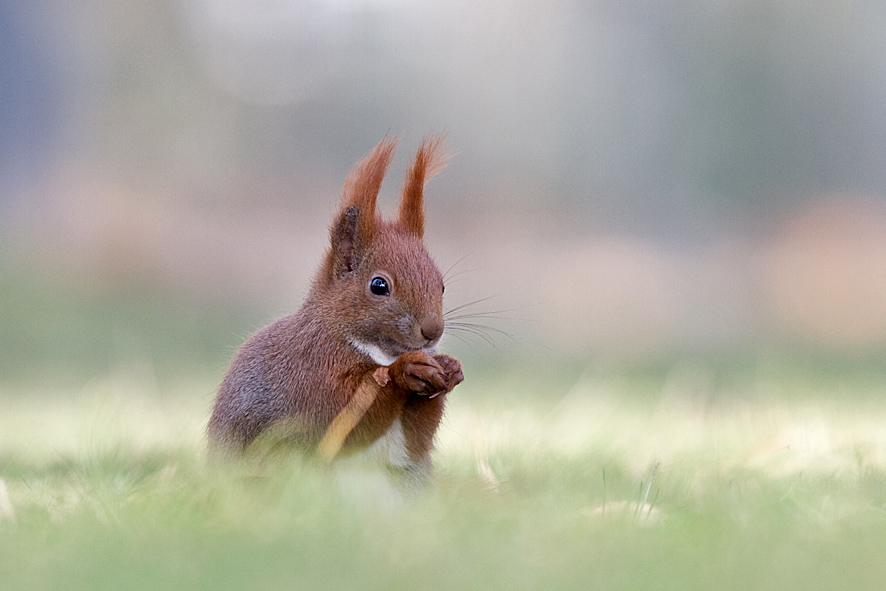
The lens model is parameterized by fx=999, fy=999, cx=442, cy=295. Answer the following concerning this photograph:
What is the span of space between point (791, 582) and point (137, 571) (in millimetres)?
919

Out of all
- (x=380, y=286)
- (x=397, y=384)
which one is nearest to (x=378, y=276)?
(x=380, y=286)

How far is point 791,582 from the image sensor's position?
140cm

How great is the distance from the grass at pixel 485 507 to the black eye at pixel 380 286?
42cm

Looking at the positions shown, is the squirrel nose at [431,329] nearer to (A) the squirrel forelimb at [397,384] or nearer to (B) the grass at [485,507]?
(A) the squirrel forelimb at [397,384]

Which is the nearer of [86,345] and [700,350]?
[86,345]

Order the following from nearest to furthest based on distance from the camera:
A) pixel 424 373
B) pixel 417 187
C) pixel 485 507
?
pixel 485 507 < pixel 424 373 < pixel 417 187

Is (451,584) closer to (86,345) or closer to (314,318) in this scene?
(314,318)

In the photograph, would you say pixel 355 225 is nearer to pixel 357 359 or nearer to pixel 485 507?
pixel 357 359

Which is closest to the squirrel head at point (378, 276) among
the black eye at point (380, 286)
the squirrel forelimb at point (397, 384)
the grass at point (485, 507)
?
the black eye at point (380, 286)

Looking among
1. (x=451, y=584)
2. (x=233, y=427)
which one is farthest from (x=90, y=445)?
(x=451, y=584)

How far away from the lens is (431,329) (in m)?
2.20

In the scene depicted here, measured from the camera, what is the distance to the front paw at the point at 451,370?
2045 millimetres

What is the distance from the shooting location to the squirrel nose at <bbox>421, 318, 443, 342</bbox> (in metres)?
2.20

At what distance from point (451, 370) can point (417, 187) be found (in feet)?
1.82
